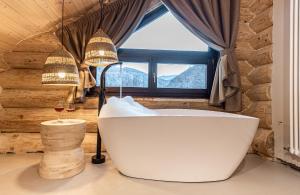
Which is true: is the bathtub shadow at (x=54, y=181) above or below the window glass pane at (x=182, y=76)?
below

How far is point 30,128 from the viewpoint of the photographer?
2.21m

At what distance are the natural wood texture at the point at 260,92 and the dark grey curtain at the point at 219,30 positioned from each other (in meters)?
0.19

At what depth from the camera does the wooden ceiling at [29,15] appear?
164cm

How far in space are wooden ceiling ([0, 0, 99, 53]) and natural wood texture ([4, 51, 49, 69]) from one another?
0.29ft

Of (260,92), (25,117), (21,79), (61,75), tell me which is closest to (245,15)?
(260,92)

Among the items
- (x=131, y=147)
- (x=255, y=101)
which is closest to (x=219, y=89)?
(x=255, y=101)

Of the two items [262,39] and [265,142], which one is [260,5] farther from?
[265,142]

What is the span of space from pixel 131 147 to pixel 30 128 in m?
1.38

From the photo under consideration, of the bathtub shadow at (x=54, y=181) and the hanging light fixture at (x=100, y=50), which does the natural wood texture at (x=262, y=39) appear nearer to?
the hanging light fixture at (x=100, y=50)

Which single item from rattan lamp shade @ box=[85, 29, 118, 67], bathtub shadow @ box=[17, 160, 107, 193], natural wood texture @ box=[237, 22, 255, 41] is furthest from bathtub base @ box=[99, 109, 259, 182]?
natural wood texture @ box=[237, 22, 255, 41]

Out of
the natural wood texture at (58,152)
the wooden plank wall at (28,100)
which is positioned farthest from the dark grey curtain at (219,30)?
the natural wood texture at (58,152)

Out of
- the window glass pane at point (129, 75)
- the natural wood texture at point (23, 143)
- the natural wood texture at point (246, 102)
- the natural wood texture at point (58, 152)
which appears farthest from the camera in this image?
the window glass pane at point (129, 75)

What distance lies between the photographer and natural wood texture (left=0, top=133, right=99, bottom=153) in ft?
7.07

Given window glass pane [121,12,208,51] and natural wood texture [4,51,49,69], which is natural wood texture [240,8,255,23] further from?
natural wood texture [4,51,49,69]
